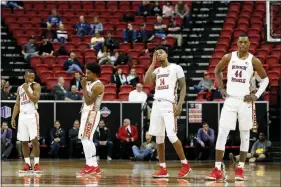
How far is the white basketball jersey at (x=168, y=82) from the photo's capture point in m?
13.4

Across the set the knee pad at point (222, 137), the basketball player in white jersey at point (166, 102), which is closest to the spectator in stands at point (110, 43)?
the basketball player in white jersey at point (166, 102)

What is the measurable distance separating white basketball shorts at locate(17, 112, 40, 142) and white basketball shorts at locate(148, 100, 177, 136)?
113 inches

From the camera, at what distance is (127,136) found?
22719mm

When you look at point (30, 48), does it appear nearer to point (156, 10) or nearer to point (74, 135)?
point (156, 10)

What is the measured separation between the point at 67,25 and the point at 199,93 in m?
7.71

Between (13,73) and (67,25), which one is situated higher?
(67,25)

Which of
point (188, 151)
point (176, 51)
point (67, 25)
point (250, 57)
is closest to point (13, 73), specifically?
point (67, 25)

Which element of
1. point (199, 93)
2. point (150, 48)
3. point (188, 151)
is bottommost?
point (188, 151)

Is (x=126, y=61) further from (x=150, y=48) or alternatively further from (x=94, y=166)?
(x=94, y=166)

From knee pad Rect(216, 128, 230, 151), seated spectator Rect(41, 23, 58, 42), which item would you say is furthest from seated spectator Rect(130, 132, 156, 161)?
knee pad Rect(216, 128, 230, 151)

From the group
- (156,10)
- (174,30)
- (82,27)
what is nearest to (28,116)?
(82,27)

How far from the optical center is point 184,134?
23.2 metres

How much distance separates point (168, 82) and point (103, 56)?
43.5 feet

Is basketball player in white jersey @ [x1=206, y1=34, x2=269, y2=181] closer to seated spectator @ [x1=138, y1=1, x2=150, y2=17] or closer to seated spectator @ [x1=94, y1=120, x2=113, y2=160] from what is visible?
seated spectator @ [x1=94, y1=120, x2=113, y2=160]
